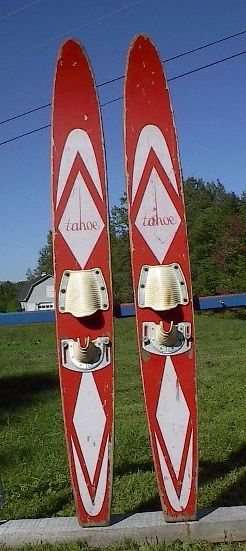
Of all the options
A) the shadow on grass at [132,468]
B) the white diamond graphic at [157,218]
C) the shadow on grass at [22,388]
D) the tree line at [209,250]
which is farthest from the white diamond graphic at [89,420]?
the tree line at [209,250]

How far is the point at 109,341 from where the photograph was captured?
3.20 metres

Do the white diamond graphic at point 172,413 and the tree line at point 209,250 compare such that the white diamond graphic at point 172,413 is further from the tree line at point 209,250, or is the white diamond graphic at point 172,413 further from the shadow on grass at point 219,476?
the tree line at point 209,250

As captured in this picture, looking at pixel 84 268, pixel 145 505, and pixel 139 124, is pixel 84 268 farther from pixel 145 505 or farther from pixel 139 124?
pixel 145 505

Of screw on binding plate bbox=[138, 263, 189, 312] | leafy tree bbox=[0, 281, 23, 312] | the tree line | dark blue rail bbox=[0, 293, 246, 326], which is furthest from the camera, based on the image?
leafy tree bbox=[0, 281, 23, 312]

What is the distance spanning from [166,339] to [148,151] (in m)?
0.90

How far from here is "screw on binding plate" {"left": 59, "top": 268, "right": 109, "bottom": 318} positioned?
10.2 ft

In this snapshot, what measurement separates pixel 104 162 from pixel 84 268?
0.52 meters

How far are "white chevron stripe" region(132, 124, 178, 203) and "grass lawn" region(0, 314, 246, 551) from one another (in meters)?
1.71

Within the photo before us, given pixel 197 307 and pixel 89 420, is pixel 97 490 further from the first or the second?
pixel 197 307

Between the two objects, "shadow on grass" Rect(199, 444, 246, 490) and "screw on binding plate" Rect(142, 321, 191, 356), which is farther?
"shadow on grass" Rect(199, 444, 246, 490)

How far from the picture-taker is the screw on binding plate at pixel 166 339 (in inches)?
124

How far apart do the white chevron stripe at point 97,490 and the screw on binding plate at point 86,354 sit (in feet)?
1.29

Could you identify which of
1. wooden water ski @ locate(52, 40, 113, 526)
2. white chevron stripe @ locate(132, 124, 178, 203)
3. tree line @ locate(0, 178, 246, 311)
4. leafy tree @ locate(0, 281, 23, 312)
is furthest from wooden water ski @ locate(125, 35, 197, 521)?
leafy tree @ locate(0, 281, 23, 312)

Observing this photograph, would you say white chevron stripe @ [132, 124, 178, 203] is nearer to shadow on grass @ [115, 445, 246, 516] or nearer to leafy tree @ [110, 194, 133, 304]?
shadow on grass @ [115, 445, 246, 516]
